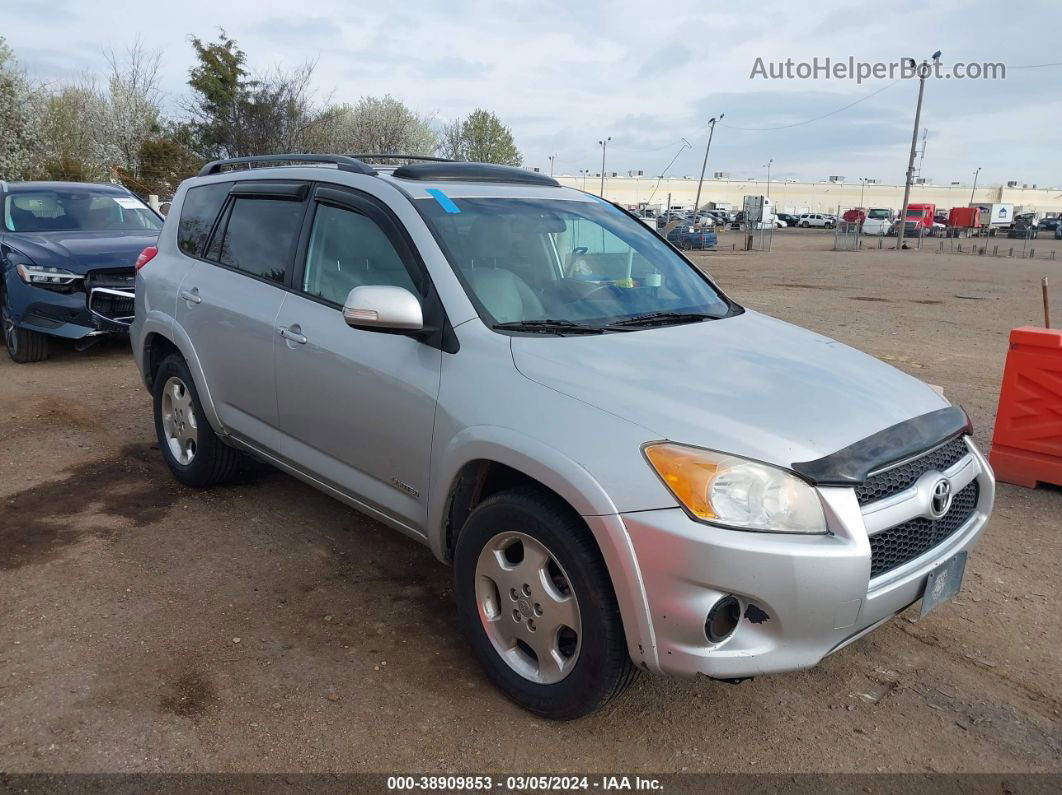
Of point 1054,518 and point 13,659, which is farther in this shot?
point 1054,518

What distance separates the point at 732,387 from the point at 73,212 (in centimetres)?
906

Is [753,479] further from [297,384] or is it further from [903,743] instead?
[297,384]

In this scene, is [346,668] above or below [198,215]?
below

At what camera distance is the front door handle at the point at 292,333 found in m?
3.73

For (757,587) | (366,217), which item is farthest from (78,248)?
(757,587)

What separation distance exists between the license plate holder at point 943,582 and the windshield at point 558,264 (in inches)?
56.0

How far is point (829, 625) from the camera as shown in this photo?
7.94 ft

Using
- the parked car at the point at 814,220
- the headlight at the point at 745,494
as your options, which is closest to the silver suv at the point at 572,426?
the headlight at the point at 745,494

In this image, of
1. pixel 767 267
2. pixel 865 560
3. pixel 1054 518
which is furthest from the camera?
pixel 767 267

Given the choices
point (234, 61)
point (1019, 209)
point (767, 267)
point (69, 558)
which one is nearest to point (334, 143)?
point (234, 61)

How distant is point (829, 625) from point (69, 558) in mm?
3544

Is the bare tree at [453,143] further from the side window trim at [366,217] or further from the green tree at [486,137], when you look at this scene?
the side window trim at [366,217]

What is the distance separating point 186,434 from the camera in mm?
4898

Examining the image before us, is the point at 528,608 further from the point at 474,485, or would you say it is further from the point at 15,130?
the point at 15,130
